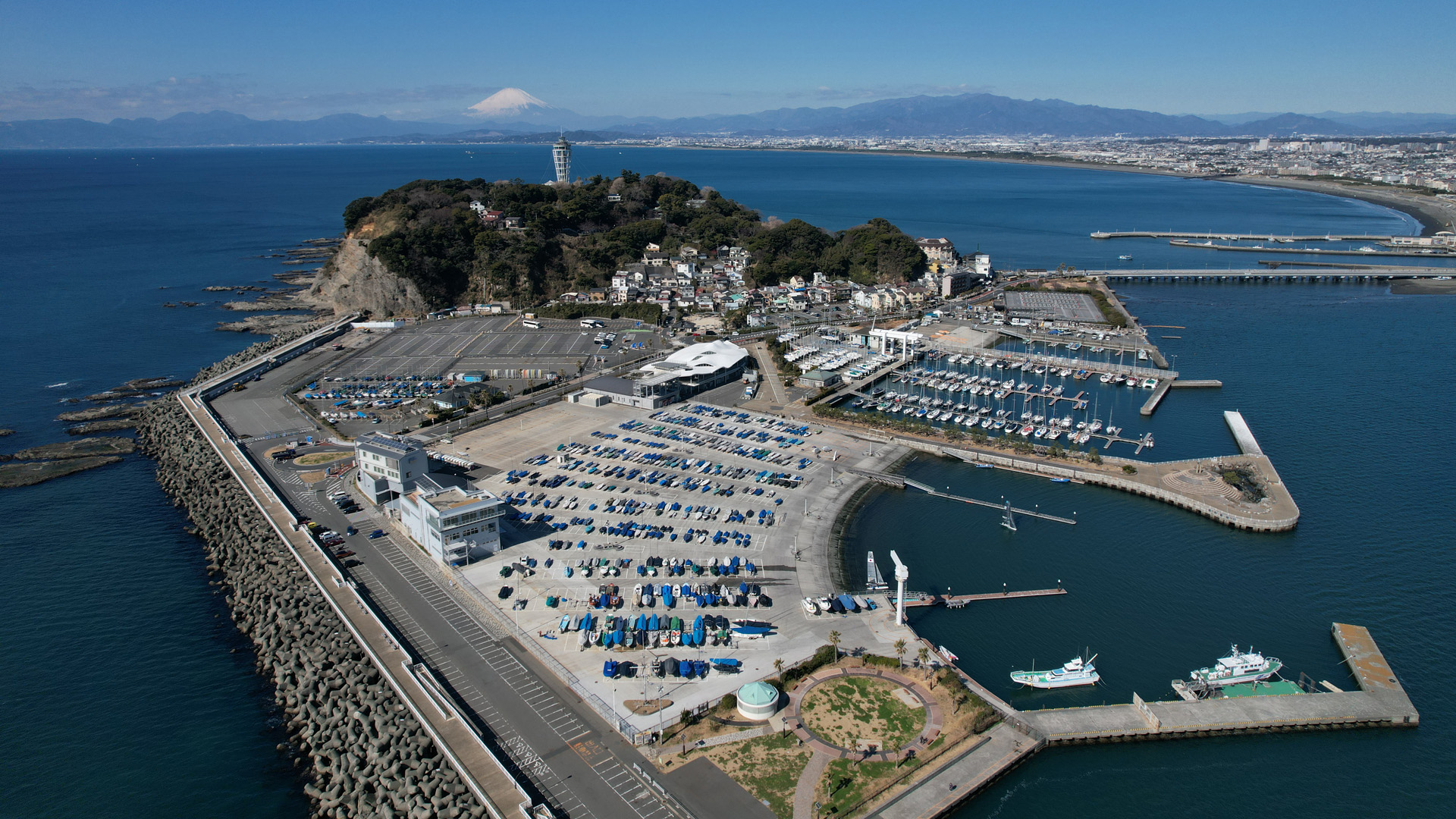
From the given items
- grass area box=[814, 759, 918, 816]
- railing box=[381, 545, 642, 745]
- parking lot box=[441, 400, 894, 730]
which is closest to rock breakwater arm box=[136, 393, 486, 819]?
railing box=[381, 545, 642, 745]

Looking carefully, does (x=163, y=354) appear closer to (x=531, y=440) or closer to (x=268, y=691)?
(x=531, y=440)

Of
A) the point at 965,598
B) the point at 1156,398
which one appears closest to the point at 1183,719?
the point at 965,598

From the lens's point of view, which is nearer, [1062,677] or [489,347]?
[1062,677]

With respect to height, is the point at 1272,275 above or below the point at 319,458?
above

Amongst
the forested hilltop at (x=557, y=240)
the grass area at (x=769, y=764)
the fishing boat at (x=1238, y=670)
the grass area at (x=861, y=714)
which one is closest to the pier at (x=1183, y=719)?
the fishing boat at (x=1238, y=670)

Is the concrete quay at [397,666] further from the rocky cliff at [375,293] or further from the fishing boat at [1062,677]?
the rocky cliff at [375,293]

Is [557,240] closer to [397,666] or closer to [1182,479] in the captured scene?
[1182,479]

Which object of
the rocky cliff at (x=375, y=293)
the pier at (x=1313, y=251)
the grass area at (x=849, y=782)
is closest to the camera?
the grass area at (x=849, y=782)
